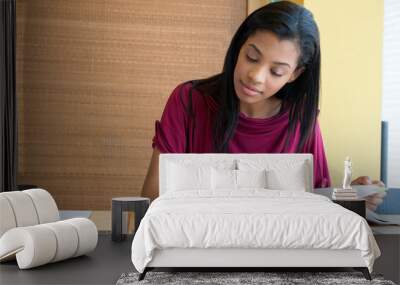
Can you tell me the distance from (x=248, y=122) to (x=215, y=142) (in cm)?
36

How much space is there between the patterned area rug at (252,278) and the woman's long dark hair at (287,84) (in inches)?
79.6

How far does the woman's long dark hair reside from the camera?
596cm

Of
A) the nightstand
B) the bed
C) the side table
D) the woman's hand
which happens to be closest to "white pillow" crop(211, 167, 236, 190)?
the side table

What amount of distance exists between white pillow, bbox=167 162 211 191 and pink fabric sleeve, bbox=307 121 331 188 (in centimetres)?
123

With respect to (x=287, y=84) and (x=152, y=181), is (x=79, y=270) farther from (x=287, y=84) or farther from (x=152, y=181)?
(x=287, y=84)

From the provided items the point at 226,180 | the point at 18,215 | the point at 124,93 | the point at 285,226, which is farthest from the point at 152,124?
the point at 285,226

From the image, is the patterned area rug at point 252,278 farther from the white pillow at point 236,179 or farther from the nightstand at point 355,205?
the white pillow at point 236,179

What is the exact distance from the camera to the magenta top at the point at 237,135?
6.08 meters

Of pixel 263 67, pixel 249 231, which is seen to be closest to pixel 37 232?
pixel 249 231

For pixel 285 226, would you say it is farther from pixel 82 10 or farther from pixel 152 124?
pixel 82 10

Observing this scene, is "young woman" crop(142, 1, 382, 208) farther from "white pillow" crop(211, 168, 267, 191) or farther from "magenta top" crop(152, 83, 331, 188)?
"white pillow" crop(211, 168, 267, 191)

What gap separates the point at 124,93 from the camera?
7.11m

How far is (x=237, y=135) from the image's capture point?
6109 millimetres

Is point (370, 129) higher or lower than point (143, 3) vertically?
lower
